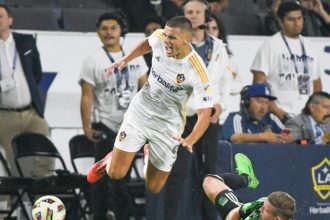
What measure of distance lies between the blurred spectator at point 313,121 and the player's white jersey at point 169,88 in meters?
2.12

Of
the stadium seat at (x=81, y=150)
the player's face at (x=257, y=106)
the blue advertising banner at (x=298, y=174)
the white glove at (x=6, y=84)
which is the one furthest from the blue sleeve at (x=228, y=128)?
the white glove at (x=6, y=84)

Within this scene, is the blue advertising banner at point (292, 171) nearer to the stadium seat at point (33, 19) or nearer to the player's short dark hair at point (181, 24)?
the player's short dark hair at point (181, 24)

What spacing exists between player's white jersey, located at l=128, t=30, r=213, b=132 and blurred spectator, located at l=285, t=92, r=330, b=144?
2119 millimetres

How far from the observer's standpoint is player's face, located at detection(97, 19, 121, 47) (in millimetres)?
13906

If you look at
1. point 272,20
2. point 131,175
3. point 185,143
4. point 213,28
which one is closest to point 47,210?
point 185,143

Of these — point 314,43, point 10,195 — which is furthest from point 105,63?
point 314,43

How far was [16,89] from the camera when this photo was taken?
13906 millimetres

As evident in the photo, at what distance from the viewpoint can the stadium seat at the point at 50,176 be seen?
1353 cm

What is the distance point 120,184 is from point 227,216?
248 centimetres

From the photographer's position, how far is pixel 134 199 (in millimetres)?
13898

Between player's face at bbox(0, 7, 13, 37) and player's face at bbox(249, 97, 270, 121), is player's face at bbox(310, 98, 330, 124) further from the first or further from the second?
player's face at bbox(0, 7, 13, 37)

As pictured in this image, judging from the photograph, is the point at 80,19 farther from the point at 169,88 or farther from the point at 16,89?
the point at 169,88

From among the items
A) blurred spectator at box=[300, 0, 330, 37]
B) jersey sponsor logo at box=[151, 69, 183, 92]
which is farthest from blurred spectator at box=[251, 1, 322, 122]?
jersey sponsor logo at box=[151, 69, 183, 92]

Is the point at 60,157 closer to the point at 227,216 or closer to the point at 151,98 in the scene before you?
the point at 151,98
